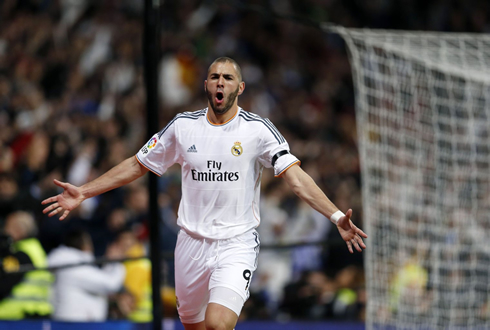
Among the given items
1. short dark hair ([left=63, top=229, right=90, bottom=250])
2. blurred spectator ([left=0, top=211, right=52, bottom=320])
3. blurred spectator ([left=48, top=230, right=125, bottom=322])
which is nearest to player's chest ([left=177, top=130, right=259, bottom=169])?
blurred spectator ([left=0, top=211, right=52, bottom=320])

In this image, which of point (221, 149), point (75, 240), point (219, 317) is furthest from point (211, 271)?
point (75, 240)

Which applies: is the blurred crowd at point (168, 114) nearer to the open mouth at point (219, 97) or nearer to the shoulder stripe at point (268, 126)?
the shoulder stripe at point (268, 126)

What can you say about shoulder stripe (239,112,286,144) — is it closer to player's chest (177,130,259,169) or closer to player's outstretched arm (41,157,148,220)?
player's chest (177,130,259,169)

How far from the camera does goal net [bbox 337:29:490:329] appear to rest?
8.67 m

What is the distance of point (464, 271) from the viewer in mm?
8797

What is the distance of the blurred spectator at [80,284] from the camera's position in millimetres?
7590

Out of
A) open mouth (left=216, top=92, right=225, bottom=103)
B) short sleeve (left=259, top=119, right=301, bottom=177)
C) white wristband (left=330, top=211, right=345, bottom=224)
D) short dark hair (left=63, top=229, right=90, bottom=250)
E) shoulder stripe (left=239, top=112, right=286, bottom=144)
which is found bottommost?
short dark hair (left=63, top=229, right=90, bottom=250)

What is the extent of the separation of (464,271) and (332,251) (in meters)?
1.88

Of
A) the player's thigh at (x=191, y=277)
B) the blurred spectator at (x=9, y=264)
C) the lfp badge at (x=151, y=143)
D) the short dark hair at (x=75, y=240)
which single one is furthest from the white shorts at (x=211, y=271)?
the short dark hair at (x=75, y=240)

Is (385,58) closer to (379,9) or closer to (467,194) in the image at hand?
(467,194)

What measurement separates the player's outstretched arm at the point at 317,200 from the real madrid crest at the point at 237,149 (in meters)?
0.36

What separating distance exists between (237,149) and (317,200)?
2.28 ft

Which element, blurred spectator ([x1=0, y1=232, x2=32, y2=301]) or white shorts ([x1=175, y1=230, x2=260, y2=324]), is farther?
blurred spectator ([x1=0, y1=232, x2=32, y2=301])

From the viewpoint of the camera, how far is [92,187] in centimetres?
518
